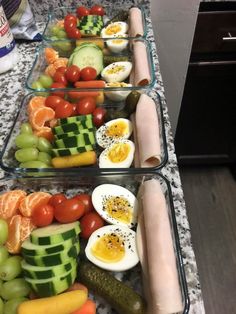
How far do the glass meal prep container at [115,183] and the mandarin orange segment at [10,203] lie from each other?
46 mm

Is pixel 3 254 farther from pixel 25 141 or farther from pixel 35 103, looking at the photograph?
pixel 35 103

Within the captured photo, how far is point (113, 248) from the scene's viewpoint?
0.59m

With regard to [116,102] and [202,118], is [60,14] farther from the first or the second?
[202,118]

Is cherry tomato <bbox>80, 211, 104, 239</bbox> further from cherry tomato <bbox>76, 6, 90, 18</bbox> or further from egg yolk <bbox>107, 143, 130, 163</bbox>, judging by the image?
cherry tomato <bbox>76, 6, 90, 18</bbox>

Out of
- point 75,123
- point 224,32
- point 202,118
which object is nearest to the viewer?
point 75,123

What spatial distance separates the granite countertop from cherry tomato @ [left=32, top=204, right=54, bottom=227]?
18 cm

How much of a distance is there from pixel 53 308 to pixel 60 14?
3.73 feet

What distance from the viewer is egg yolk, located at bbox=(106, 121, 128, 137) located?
82 centimetres

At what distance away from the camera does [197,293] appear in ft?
1.78

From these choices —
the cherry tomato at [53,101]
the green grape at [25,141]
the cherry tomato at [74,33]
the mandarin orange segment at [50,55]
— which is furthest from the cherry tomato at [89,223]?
the cherry tomato at [74,33]

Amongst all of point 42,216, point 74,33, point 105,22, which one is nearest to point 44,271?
point 42,216

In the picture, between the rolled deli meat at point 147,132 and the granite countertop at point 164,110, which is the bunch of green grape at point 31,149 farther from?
the rolled deli meat at point 147,132

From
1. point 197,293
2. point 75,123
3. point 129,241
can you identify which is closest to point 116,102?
point 75,123

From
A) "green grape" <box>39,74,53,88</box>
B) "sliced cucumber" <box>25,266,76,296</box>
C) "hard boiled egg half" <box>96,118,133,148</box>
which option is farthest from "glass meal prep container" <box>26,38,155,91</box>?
"sliced cucumber" <box>25,266,76,296</box>
